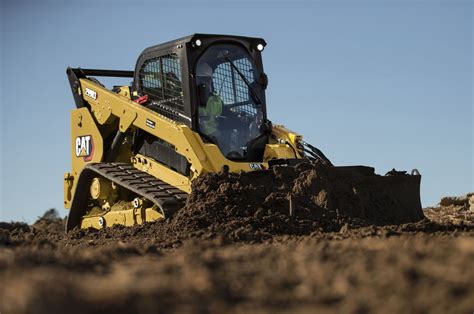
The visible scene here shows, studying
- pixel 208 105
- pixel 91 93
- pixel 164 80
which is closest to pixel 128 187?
pixel 208 105

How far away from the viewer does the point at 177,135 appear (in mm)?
11797

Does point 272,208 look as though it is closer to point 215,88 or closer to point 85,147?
point 215,88

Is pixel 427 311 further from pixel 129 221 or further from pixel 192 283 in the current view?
pixel 129 221

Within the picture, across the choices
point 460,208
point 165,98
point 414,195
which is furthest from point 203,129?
point 460,208

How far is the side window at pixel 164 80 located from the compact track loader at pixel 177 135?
0.01m

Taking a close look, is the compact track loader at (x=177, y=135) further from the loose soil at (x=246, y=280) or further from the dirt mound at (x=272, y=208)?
the loose soil at (x=246, y=280)

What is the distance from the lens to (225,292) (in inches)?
167

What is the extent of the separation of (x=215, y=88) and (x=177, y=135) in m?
1.10

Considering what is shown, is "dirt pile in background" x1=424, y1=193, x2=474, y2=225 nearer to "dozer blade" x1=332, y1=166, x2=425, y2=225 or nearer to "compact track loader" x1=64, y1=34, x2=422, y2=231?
"dozer blade" x1=332, y1=166, x2=425, y2=225

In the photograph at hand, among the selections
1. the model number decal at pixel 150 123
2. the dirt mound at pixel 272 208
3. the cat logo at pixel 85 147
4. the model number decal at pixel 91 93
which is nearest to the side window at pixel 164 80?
the model number decal at pixel 150 123

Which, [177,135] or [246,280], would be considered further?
[177,135]

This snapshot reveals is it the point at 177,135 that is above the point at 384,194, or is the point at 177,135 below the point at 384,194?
above

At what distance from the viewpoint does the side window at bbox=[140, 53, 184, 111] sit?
494 inches

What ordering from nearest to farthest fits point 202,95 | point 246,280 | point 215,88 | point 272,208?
point 246,280 → point 272,208 → point 202,95 → point 215,88
